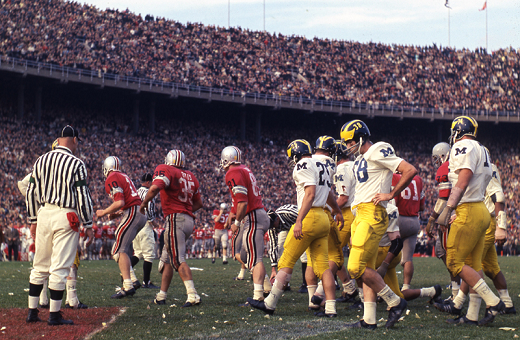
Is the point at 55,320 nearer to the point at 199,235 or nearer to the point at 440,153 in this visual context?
the point at 440,153

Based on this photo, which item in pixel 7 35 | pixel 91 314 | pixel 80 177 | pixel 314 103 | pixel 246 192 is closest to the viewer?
pixel 80 177

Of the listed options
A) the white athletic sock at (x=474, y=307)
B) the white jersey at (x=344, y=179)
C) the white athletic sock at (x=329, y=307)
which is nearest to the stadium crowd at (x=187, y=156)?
the white jersey at (x=344, y=179)

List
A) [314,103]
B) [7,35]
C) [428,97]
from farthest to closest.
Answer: [428,97] → [314,103] → [7,35]

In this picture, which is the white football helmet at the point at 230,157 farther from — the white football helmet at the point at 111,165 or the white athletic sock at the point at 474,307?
the white athletic sock at the point at 474,307

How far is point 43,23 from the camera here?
35344 millimetres

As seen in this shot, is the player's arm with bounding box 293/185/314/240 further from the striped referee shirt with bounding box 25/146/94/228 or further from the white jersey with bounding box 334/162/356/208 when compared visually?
the striped referee shirt with bounding box 25/146/94/228

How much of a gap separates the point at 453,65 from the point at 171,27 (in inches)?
912

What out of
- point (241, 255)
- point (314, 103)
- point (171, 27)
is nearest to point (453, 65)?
point (314, 103)

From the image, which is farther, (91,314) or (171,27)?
(171,27)

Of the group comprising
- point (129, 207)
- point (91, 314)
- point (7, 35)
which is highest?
point (7, 35)

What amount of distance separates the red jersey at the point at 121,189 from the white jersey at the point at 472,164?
5069mm

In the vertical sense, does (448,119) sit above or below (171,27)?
below

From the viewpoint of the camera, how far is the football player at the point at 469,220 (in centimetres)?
607

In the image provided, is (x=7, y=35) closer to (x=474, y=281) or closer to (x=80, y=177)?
(x=80, y=177)
